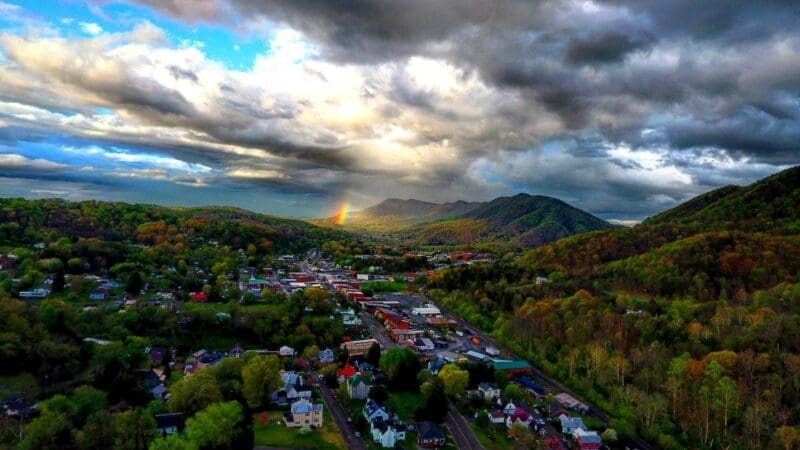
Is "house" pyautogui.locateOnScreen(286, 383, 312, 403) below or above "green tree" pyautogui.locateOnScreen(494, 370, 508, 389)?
below

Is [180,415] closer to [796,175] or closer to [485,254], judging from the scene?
[485,254]

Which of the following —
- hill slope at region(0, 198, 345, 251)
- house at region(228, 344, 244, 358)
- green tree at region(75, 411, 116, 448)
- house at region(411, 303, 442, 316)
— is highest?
hill slope at region(0, 198, 345, 251)

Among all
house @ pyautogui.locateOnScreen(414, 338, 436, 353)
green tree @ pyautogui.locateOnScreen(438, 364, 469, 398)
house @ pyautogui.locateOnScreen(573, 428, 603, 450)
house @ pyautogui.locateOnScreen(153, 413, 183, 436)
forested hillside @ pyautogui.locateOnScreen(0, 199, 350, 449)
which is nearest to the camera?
forested hillside @ pyautogui.locateOnScreen(0, 199, 350, 449)

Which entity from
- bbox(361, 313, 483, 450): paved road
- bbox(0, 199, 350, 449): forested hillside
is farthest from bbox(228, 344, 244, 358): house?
bbox(361, 313, 483, 450): paved road

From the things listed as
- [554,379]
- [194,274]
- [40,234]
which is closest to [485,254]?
[194,274]

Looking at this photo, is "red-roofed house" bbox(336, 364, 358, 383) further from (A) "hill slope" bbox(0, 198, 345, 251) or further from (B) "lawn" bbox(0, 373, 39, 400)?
(A) "hill slope" bbox(0, 198, 345, 251)

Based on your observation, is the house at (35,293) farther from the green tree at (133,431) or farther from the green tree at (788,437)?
the green tree at (788,437)

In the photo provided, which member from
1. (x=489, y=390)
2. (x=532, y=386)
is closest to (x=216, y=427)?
(x=489, y=390)
